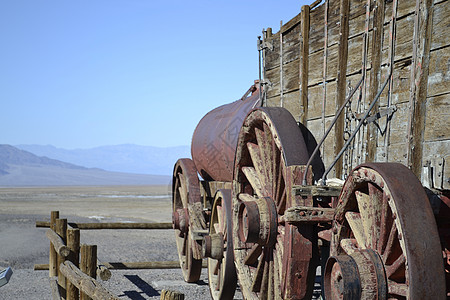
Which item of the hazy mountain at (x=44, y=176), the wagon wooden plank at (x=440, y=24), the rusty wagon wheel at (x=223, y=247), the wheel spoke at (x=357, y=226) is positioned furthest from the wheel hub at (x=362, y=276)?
the hazy mountain at (x=44, y=176)

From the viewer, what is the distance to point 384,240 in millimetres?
2291

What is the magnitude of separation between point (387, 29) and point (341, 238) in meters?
1.21

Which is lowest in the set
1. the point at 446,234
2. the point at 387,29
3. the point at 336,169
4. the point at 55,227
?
the point at 55,227

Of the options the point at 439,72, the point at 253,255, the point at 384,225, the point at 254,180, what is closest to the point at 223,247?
the point at 253,255

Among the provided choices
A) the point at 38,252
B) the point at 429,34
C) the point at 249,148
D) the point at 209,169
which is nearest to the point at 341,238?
the point at 429,34

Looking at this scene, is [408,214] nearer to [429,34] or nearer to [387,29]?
[429,34]

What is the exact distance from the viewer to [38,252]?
926 centimetres

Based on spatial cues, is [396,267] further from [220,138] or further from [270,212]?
[220,138]

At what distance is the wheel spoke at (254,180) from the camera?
3.75 m

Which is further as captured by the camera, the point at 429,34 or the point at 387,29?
the point at 387,29

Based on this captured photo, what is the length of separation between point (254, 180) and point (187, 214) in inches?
109

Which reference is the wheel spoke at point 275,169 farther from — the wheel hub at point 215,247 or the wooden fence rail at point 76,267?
the wheel hub at point 215,247

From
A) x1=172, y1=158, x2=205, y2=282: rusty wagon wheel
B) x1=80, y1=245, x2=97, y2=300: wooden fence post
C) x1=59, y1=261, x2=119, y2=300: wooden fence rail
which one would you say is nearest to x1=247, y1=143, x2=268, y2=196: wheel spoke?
x1=59, y1=261, x2=119, y2=300: wooden fence rail

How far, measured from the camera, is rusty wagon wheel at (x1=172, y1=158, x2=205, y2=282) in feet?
19.4
